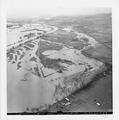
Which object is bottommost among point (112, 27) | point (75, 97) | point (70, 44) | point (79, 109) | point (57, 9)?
point (79, 109)

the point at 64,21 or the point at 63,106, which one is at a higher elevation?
the point at 64,21

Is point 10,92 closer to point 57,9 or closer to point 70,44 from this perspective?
point 70,44

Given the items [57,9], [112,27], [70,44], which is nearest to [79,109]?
[70,44]
